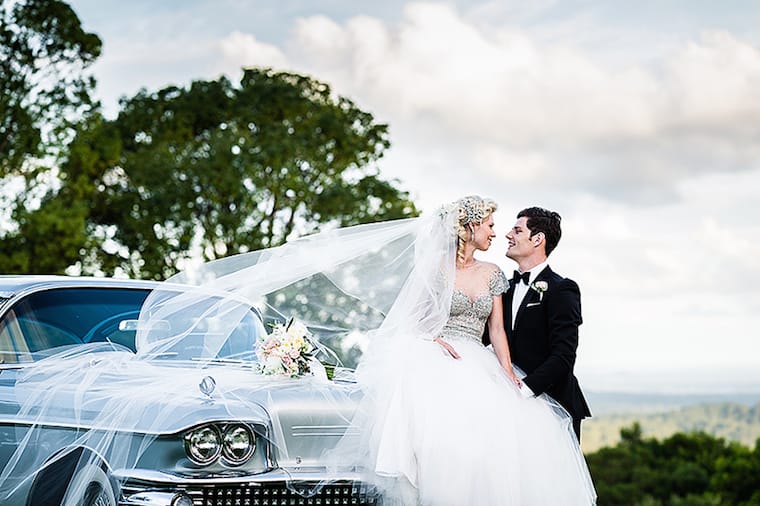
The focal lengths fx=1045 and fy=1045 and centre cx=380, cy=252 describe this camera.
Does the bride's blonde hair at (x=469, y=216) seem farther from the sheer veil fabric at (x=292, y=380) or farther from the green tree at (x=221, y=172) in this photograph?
the green tree at (x=221, y=172)

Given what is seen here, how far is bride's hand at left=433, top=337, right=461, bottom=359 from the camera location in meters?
6.04

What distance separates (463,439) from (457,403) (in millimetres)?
213

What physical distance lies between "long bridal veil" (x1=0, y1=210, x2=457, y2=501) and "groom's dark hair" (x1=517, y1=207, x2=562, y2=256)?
477 millimetres

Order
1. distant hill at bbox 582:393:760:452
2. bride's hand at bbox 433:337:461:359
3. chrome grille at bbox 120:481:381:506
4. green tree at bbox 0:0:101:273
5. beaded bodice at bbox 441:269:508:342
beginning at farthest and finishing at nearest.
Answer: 1. distant hill at bbox 582:393:760:452
2. green tree at bbox 0:0:101:273
3. beaded bodice at bbox 441:269:508:342
4. bride's hand at bbox 433:337:461:359
5. chrome grille at bbox 120:481:381:506

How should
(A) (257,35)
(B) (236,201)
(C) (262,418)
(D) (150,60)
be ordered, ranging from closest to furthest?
1. (C) (262,418)
2. (D) (150,60)
3. (A) (257,35)
4. (B) (236,201)

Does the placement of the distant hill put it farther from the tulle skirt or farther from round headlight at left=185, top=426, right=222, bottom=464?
round headlight at left=185, top=426, right=222, bottom=464

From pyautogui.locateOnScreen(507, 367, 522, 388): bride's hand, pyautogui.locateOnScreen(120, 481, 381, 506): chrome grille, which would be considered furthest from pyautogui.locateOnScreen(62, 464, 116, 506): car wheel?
pyautogui.locateOnScreen(507, 367, 522, 388): bride's hand

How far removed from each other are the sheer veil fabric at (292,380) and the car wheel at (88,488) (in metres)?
0.13

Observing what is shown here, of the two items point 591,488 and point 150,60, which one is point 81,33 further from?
point 591,488

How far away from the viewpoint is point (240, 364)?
21.6ft

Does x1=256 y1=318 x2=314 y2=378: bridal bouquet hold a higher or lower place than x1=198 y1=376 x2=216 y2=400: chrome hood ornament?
higher

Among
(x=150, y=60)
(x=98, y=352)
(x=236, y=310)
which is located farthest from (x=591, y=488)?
(x=150, y=60)

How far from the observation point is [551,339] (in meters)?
6.19

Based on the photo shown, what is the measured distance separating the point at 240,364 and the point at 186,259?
836 inches
